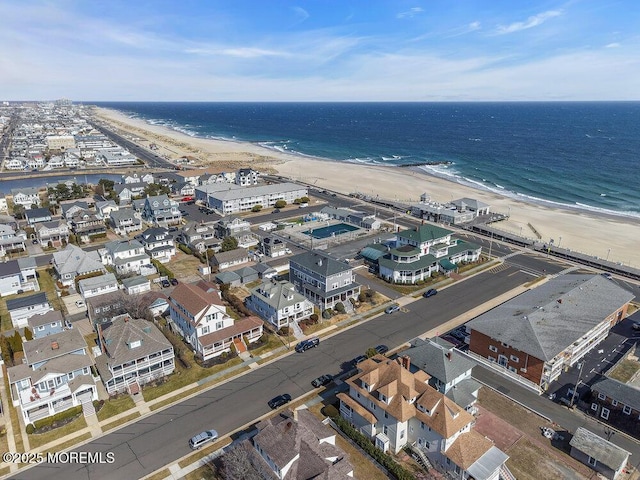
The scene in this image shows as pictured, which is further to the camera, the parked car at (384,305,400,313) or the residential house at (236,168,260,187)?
the residential house at (236,168,260,187)

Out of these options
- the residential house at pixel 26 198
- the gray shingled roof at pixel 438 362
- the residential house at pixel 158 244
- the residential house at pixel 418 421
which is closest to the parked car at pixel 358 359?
the gray shingled roof at pixel 438 362

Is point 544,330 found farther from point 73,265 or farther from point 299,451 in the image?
point 73,265

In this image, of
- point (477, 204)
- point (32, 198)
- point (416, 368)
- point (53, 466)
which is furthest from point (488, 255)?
point (32, 198)

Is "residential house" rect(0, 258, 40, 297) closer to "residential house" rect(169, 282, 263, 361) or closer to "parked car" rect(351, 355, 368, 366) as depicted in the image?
"residential house" rect(169, 282, 263, 361)

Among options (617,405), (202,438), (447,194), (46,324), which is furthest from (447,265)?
(447,194)

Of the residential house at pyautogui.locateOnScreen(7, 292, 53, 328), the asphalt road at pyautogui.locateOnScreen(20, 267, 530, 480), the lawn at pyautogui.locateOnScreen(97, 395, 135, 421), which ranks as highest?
the residential house at pyautogui.locateOnScreen(7, 292, 53, 328)

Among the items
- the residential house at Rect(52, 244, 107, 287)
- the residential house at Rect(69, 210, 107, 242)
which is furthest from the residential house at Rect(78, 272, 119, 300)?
the residential house at Rect(69, 210, 107, 242)
